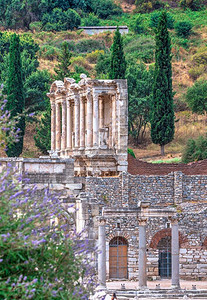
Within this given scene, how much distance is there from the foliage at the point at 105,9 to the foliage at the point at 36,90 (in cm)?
4000

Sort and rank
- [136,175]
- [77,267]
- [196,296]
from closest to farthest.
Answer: [77,267] → [196,296] → [136,175]

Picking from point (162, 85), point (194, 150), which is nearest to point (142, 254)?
point (194, 150)

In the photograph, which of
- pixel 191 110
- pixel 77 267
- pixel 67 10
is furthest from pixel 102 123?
pixel 67 10

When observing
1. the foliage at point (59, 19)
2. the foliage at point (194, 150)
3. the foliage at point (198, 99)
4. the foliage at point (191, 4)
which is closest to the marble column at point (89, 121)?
the foliage at point (194, 150)

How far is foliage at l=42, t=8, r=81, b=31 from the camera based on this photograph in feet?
321

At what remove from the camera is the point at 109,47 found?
311 ft

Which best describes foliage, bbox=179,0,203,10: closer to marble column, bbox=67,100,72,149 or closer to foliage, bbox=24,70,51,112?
foliage, bbox=24,70,51,112

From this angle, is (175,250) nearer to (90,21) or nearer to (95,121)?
(95,121)

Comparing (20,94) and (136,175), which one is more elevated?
(20,94)

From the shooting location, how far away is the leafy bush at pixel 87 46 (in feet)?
305

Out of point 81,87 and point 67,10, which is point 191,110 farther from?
point 67,10

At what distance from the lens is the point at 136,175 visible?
138 ft

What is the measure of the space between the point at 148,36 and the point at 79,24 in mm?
10303

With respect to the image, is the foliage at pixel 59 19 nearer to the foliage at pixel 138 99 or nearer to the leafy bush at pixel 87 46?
the leafy bush at pixel 87 46
